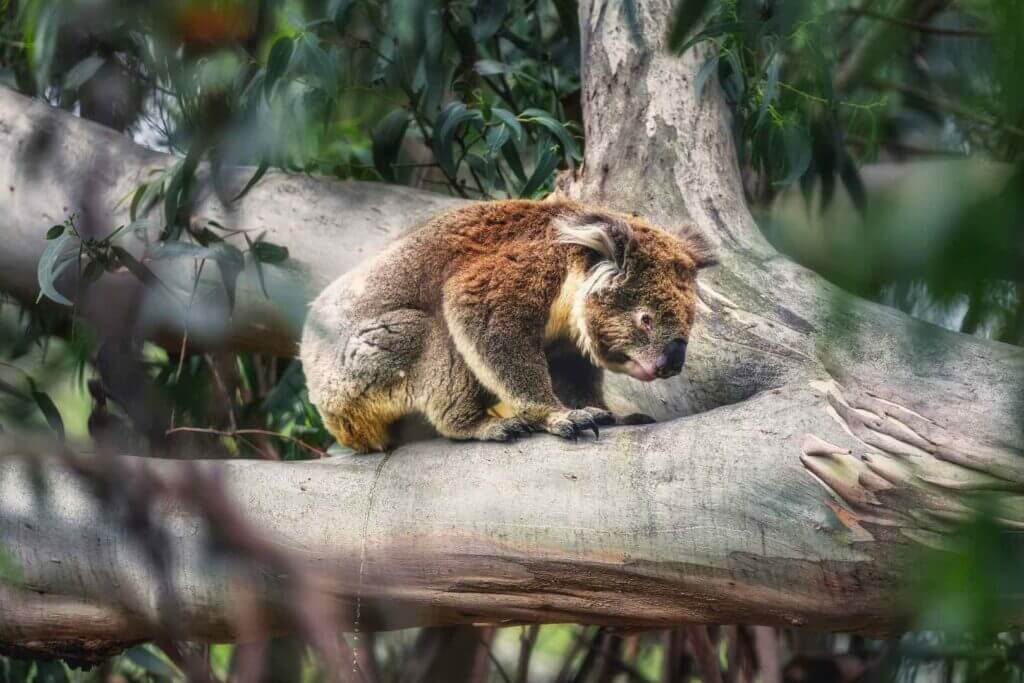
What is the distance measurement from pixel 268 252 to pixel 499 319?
122cm

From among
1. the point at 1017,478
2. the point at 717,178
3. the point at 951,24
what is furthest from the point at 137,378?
the point at 951,24

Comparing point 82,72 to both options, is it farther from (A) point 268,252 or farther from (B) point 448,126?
(B) point 448,126

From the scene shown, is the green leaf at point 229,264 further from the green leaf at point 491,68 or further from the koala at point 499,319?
the green leaf at point 491,68

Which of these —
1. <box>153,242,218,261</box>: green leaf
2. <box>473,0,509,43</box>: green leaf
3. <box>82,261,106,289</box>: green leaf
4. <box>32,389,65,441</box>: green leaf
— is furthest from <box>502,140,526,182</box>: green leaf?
<box>32,389,65,441</box>: green leaf

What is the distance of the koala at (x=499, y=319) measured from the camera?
9.12ft

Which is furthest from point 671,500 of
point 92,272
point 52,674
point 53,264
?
point 52,674

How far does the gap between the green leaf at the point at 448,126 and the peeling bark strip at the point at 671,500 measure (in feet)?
2.16

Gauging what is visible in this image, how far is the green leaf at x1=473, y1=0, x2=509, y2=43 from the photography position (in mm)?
3826

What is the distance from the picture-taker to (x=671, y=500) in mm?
2330

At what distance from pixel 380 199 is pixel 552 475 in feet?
5.64

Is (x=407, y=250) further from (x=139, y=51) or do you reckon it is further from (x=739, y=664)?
A: (x=739, y=664)

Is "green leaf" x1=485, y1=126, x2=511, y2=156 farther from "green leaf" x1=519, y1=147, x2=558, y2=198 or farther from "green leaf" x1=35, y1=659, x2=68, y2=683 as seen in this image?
"green leaf" x1=35, y1=659, x2=68, y2=683

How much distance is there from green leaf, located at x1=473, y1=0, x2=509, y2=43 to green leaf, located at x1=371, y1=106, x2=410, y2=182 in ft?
→ 1.44

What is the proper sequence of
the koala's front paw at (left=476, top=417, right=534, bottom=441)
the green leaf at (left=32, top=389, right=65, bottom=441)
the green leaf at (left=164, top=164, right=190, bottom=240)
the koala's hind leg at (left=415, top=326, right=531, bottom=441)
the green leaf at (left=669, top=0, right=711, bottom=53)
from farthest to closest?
1. the green leaf at (left=164, top=164, right=190, bottom=240)
2. the green leaf at (left=32, top=389, right=65, bottom=441)
3. the koala's hind leg at (left=415, top=326, right=531, bottom=441)
4. the koala's front paw at (left=476, top=417, right=534, bottom=441)
5. the green leaf at (left=669, top=0, right=711, bottom=53)
